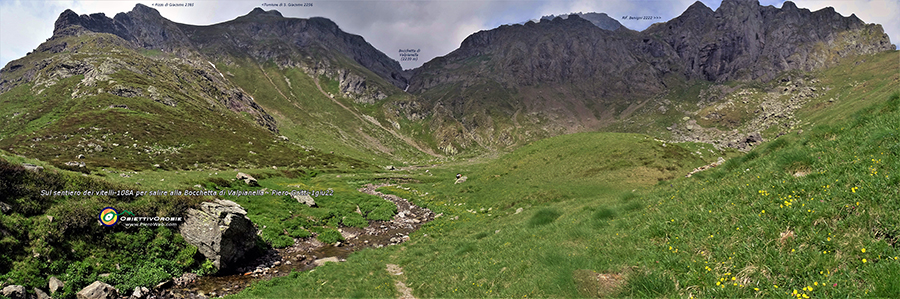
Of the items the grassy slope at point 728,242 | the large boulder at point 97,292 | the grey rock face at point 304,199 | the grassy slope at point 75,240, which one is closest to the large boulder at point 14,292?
the grassy slope at point 75,240

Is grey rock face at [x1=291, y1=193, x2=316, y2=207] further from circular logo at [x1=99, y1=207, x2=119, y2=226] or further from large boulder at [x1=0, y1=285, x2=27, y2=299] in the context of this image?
large boulder at [x1=0, y1=285, x2=27, y2=299]

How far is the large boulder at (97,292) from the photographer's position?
15906 mm

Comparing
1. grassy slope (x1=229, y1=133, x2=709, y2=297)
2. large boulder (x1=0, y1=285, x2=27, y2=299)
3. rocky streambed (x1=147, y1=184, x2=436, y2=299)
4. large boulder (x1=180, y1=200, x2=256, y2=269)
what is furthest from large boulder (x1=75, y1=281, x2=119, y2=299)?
grassy slope (x1=229, y1=133, x2=709, y2=297)

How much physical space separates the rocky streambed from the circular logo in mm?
5563

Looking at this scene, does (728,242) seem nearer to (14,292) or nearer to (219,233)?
(219,233)

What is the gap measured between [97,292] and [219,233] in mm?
6107

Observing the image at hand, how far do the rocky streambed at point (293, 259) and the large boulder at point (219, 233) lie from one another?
107 cm

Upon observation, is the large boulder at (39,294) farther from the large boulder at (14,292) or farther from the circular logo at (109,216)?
the circular logo at (109,216)

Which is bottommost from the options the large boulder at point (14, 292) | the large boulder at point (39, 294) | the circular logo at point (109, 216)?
the large boulder at point (39, 294)

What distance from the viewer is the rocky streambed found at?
61.5 ft

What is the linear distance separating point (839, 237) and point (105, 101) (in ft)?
562

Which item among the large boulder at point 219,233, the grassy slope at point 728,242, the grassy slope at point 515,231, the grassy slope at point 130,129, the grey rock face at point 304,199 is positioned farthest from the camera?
the grassy slope at point 130,129

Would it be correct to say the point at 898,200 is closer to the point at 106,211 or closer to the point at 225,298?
the point at 225,298

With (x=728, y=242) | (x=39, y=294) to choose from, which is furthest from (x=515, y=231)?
(x=39, y=294)
